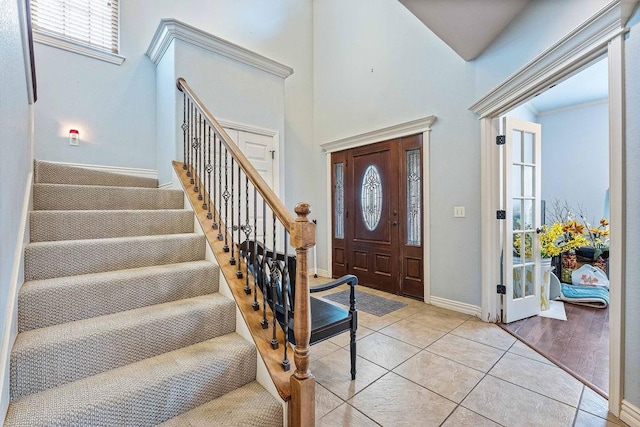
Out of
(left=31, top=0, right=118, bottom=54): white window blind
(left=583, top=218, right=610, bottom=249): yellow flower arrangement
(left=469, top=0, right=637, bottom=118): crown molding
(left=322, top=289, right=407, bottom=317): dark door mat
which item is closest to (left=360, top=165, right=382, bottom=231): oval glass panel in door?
(left=322, top=289, right=407, bottom=317): dark door mat

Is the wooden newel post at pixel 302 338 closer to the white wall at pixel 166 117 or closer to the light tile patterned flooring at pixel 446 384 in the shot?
the light tile patterned flooring at pixel 446 384

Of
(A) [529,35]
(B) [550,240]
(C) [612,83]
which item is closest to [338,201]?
(B) [550,240]

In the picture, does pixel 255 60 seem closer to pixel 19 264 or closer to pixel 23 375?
pixel 19 264

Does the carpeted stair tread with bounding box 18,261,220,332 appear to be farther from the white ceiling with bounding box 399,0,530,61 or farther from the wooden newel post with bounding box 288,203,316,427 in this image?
the white ceiling with bounding box 399,0,530,61

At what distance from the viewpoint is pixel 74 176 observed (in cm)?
256

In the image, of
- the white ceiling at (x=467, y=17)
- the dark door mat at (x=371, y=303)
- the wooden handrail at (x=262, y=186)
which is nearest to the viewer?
the wooden handrail at (x=262, y=186)

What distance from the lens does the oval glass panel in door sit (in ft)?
13.4

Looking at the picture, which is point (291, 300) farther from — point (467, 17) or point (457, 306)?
point (467, 17)

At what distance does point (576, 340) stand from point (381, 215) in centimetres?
230

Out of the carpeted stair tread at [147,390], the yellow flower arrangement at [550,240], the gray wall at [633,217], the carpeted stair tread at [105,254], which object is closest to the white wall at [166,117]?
the carpeted stair tread at [105,254]

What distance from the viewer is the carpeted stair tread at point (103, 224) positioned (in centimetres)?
178

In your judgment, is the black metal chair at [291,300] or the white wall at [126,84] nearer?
the black metal chair at [291,300]

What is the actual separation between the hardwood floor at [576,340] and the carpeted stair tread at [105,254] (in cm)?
275

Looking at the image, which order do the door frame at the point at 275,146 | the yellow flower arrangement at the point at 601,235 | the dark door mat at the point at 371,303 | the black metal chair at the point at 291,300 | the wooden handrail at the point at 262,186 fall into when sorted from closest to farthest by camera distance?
1. the wooden handrail at the point at 262,186
2. the black metal chair at the point at 291,300
3. the dark door mat at the point at 371,303
4. the door frame at the point at 275,146
5. the yellow flower arrangement at the point at 601,235
